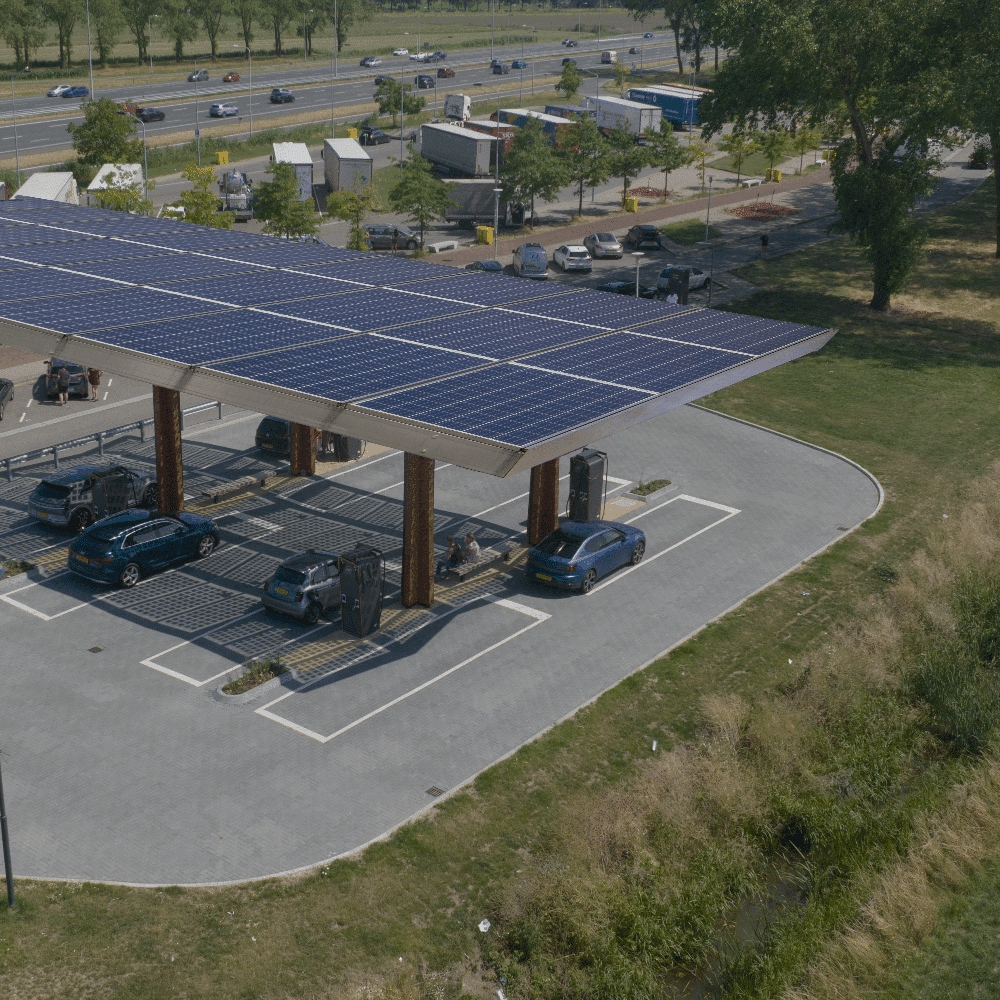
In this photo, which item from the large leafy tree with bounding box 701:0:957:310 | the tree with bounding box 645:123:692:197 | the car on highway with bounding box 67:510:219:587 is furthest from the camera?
the tree with bounding box 645:123:692:197

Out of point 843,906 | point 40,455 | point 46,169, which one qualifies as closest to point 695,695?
point 843,906

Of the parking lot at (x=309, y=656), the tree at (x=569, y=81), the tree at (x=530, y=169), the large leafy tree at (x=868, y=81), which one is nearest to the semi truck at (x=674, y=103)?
the tree at (x=569, y=81)

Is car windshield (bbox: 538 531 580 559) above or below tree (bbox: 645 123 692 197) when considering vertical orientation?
below

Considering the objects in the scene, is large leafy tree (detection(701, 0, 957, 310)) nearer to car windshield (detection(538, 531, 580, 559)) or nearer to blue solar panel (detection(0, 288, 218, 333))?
car windshield (detection(538, 531, 580, 559))

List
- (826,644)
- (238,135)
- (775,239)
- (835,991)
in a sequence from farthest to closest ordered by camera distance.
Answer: (238,135) < (775,239) < (826,644) < (835,991)

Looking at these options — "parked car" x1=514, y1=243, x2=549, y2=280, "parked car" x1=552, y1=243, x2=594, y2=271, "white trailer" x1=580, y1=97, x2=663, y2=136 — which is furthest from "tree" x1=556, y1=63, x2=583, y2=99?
"parked car" x1=514, y1=243, x2=549, y2=280

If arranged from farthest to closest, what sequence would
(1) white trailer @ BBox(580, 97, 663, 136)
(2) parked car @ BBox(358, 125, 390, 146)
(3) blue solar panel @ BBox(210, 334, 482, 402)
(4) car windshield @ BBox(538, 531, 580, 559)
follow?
(2) parked car @ BBox(358, 125, 390, 146) < (1) white trailer @ BBox(580, 97, 663, 136) < (4) car windshield @ BBox(538, 531, 580, 559) < (3) blue solar panel @ BBox(210, 334, 482, 402)

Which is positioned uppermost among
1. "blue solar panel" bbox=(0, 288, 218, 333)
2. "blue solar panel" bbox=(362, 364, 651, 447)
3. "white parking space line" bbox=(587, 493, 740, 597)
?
"blue solar panel" bbox=(0, 288, 218, 333)

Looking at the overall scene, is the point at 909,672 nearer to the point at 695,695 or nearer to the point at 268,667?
the point at 695,695
